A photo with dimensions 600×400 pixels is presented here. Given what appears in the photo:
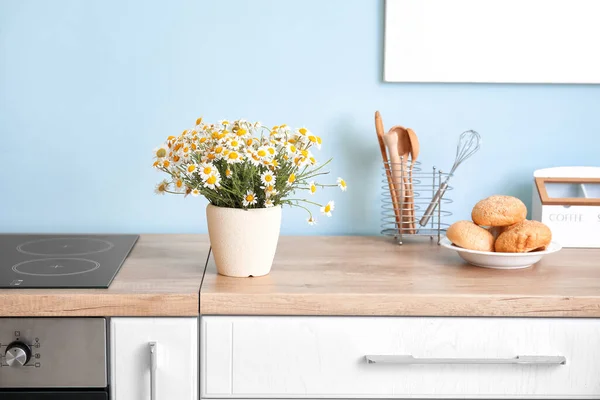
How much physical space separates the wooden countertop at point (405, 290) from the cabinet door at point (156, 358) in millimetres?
77

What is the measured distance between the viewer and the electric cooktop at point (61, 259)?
138cm

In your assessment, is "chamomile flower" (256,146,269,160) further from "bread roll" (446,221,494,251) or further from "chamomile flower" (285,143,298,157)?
"bread roll" (446,221,494,251)

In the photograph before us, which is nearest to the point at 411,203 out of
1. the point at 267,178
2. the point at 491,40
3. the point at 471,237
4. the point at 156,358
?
the point at 471,237

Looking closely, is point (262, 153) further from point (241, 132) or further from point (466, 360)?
point (466, 360)

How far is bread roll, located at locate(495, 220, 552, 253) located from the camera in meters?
1.53

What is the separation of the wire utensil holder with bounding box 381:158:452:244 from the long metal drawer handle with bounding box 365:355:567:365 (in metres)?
0.45

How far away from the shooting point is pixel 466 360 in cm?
136

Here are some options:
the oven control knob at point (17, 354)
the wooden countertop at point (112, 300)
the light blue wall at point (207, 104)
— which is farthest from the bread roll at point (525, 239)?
the oven control knob at point (17, 354)

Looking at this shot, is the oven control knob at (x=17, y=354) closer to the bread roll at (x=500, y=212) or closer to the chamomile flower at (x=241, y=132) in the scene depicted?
the chamomile flower at (x=241, y=132)

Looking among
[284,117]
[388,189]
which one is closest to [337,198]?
[388,189]

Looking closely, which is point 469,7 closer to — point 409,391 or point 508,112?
point 508,112

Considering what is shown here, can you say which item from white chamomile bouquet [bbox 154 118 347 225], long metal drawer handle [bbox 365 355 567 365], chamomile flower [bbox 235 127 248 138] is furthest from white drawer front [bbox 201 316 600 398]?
chamomile flower [bbox 235 127 248 138]

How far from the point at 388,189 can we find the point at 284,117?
34 centimetres

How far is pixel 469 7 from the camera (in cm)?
188
